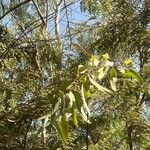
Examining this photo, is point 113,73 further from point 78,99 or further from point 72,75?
point 72,75

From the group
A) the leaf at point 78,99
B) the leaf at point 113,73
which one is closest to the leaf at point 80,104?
the leaf at point 78,99

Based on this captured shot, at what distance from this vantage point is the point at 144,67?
4.16 meters

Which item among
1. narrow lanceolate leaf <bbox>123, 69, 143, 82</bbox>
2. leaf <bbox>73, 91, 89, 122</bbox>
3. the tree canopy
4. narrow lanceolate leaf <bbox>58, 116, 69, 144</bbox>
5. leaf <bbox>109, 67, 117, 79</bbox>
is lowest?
narrow lanceolate leaf <bbox>58, 116, 69, 144</bbox>

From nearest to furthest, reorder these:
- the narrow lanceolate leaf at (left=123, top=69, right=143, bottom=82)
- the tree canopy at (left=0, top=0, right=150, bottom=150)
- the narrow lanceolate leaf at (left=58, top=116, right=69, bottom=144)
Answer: the narrow lanceolate leaf at (left=58, top=116, right=69, bottom=144) → the narrow lanceolate leaf at (left=123, top=69, right=143, bottom=82) → the tree canopy at (left=0, top=0, right=150, bottom=150)

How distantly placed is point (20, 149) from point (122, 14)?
125 cm

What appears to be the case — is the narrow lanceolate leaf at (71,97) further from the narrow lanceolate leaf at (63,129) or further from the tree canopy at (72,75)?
the tree canopy at (72,75)

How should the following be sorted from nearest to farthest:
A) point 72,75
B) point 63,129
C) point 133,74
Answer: point 63,129 < point 133,74 < point 72,75

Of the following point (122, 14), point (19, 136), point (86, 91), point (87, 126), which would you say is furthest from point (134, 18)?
point (86, 91)

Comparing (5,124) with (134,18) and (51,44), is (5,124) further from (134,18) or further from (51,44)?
(51,44)

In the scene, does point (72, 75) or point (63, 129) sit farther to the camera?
point (72, 75)

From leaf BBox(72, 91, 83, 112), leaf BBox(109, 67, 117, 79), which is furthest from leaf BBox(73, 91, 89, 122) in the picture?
leaf BBox(109, 67, 117, 79)

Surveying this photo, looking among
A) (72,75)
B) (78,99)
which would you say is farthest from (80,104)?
(72,75)

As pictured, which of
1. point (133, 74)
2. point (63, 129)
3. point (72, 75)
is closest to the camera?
point (63, 129)

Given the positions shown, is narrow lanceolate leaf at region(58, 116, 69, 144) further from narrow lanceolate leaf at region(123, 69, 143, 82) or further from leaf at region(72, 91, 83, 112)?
narrow lanceolate leaf at region(123, 69, 143, 82)
